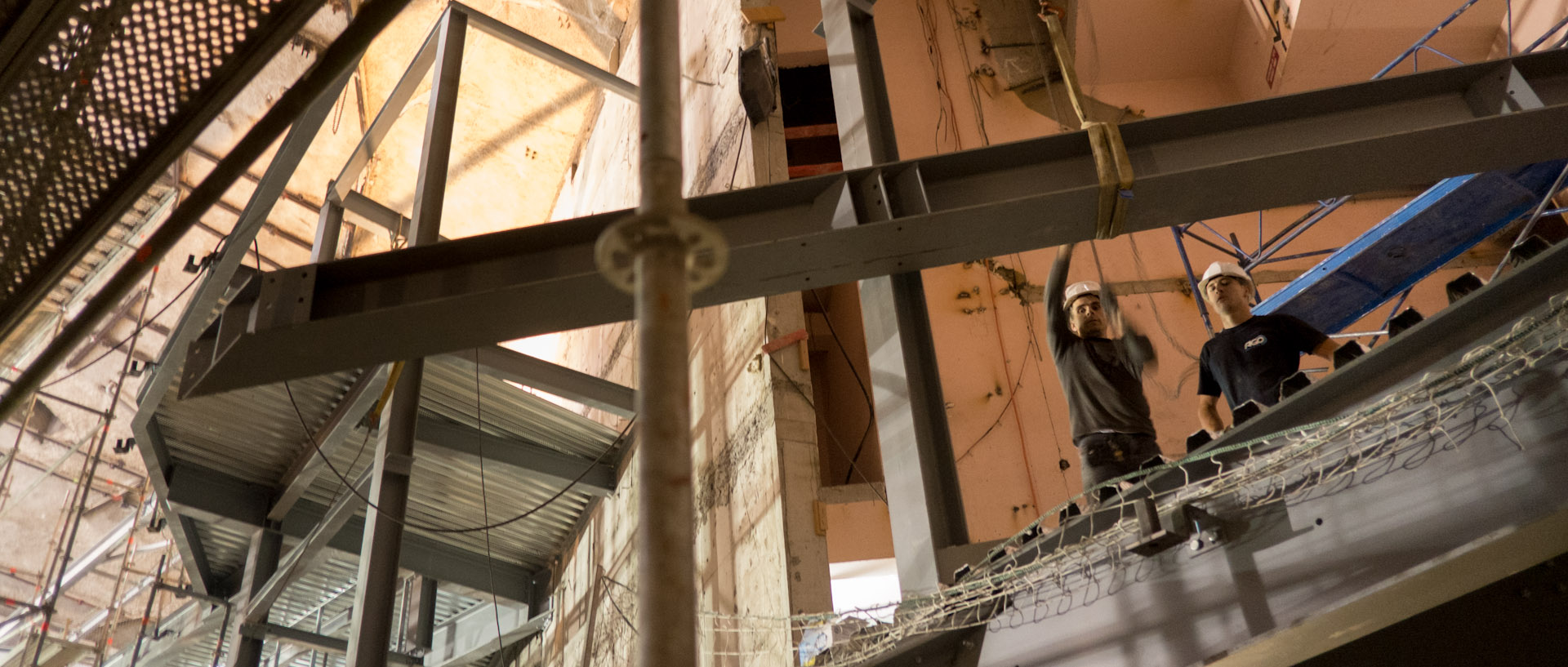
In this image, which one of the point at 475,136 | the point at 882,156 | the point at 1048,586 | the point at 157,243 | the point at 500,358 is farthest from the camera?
the point at 475,136

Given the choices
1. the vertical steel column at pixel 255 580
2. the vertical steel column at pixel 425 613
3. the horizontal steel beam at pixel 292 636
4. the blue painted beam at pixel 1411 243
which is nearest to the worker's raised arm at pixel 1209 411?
the blue painted beam at pixel 1411 243

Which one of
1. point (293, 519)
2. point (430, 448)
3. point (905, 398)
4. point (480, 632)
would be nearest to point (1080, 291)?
point (905, 398)

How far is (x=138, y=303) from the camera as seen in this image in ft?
62.5

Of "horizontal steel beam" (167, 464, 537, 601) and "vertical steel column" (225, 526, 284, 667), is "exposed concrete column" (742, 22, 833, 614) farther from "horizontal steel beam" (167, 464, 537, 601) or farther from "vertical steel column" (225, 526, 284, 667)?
"vertical steel column" (225, 526, 284, 667)

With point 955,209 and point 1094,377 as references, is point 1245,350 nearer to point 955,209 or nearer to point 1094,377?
point 1094,377

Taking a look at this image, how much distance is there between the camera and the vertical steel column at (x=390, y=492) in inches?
255

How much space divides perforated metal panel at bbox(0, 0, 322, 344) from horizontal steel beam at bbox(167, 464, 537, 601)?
6806 millimetres

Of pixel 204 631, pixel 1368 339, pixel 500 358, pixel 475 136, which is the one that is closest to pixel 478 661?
pixel 204 631

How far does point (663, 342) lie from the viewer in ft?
5.49

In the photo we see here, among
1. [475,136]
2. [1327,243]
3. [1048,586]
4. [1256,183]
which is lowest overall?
[1048,586]

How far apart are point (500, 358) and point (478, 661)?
236 inches

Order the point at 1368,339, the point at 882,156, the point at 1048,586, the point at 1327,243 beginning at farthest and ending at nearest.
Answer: the point at 1327,243, the point at 1368,339, the point at 882,156, the point at 1048,586

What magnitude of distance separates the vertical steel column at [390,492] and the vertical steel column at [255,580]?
3413mm

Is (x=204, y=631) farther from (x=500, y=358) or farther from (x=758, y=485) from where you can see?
(x=758, y=485)
